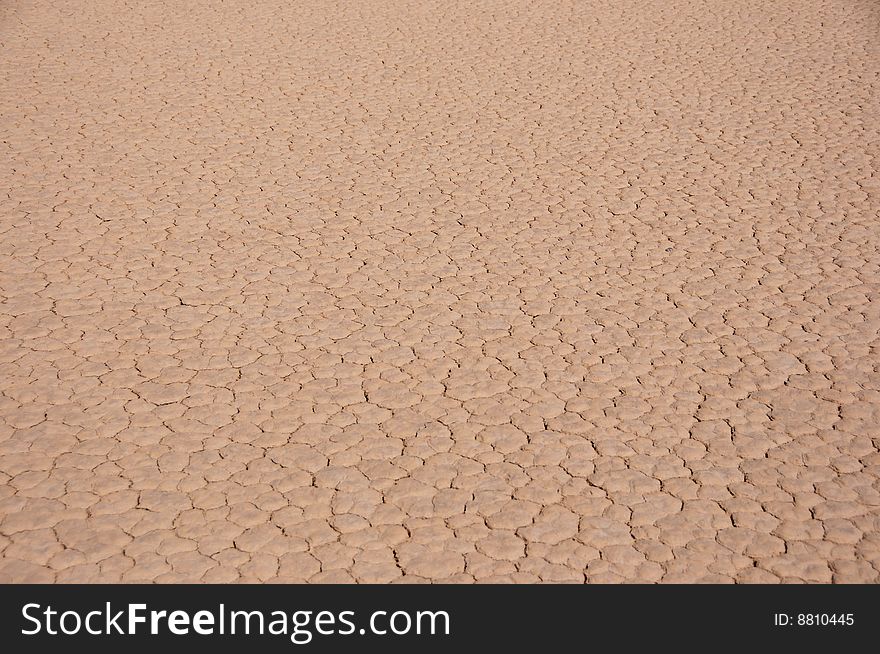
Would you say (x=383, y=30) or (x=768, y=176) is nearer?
(x=768, y=176)

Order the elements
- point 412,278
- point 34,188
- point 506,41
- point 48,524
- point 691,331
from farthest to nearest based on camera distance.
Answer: point 506,41, point 34,188, point 412,278, point 691,331, point 48,524

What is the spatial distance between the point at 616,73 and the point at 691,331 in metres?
3.87

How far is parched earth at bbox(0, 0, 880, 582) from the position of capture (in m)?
3.49

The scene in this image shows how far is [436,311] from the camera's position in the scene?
482cm

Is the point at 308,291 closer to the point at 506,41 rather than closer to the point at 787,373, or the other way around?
the point at 787,373

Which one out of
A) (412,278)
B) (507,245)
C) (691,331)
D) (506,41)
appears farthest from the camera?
(506,41)

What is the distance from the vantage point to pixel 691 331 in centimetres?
468

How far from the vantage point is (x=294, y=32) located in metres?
8.69

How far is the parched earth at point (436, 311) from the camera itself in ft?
11.4

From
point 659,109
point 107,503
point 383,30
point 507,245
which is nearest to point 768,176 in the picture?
point 659,109

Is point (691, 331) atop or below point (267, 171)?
below

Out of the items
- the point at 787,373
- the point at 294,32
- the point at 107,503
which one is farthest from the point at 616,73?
the point at 107,503

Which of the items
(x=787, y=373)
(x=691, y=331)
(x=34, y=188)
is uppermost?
(x=34, y=188)

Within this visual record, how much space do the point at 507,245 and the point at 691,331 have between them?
→ 1.24 meters
